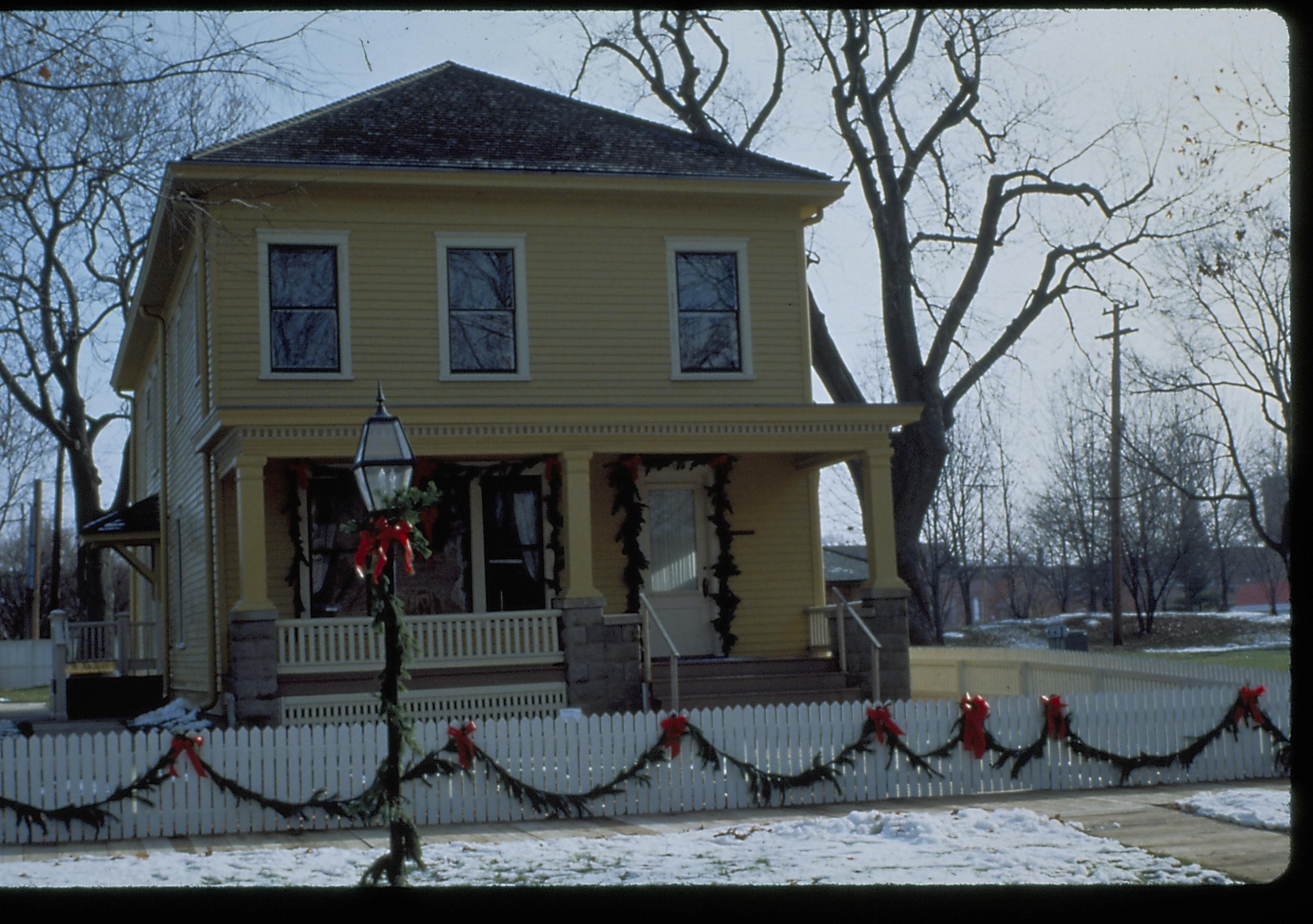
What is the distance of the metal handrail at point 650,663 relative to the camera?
15.0 metres

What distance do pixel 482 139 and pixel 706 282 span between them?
10.9 feet

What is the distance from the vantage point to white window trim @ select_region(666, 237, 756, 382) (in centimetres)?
1767

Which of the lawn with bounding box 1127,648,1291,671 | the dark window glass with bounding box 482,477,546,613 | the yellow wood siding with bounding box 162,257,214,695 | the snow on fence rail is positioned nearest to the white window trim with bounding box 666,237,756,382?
the dark window glass with bounding box 482,477,546,613

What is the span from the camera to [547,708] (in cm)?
1572

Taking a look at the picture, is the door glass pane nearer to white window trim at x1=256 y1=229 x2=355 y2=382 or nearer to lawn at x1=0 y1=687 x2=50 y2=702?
white window trim at x1=256 y1=229 x2=355 y2=382

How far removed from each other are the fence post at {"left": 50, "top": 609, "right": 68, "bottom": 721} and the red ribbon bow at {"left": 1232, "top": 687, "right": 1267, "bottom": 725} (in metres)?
15.2

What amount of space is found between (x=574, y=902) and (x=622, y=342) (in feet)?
34.6

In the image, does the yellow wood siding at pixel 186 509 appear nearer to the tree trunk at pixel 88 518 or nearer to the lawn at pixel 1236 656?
the tree trunk at pixel 88 518

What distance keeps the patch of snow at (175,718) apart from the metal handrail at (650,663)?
4814mm

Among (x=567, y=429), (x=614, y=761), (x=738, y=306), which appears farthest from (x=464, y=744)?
(x=738, y=306)

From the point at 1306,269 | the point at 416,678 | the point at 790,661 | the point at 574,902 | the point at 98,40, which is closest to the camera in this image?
the point at 1306,269

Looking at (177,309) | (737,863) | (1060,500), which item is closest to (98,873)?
(737,863)

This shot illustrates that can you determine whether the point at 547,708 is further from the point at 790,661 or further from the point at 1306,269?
the point at 1306,269

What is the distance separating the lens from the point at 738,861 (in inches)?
352
